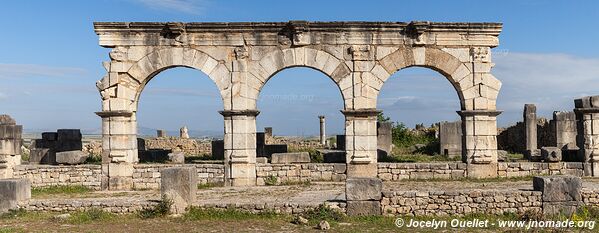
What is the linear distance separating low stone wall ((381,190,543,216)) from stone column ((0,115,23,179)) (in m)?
10.7

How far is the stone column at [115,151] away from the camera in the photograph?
14.5m

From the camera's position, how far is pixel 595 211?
956cm

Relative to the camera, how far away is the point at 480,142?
48.5ft

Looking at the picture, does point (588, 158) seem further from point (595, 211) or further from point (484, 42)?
point (595, 211)

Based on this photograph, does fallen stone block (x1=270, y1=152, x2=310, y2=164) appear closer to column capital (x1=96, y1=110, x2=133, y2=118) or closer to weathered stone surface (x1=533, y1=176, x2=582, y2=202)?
column capital (x1=96, y1=110, x2=133, y2=118)

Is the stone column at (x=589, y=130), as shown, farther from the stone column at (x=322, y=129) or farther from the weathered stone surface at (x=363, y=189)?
the stone column at (x=322, y=129)

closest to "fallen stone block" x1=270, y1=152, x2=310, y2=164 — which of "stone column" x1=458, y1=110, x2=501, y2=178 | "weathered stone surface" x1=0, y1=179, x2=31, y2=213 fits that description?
"stone column" x1=458, y1=110, x2=501, y2=178

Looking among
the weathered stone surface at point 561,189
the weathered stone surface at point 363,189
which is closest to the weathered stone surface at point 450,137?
the weathered stone surface at point 561,189

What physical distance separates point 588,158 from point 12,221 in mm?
13508

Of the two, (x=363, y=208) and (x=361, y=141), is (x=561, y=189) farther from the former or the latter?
(x=361, y=141)

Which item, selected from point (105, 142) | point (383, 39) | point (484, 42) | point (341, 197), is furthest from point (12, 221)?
point (484, 42)

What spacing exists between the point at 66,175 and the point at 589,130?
44.8 feet

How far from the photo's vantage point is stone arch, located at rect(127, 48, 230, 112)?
14.7 meters

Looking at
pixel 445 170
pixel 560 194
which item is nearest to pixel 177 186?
pixel 560 194
